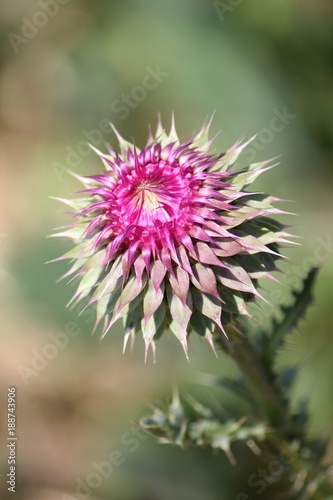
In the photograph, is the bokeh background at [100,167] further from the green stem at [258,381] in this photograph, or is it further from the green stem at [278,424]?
the green stem at [258,381]

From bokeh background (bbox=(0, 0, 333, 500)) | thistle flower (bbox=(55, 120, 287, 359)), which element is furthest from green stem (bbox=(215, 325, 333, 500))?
bokeh background (bbox=(0, 0, 333, 500))

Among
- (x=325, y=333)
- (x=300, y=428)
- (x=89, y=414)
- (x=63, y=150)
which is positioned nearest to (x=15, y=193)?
(x=63, y=150)

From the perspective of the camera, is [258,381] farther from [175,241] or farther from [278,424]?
[175,241]

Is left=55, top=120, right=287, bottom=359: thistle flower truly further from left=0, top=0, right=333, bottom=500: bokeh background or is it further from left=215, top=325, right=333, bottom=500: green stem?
left=0, top=0, right=333, bottom=500: bokeh background

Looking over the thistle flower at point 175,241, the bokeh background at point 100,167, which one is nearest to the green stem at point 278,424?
the thistle flower at point 175,241

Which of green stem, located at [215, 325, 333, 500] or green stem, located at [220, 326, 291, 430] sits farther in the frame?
green stem, located at [215, 325, 333, 500]
